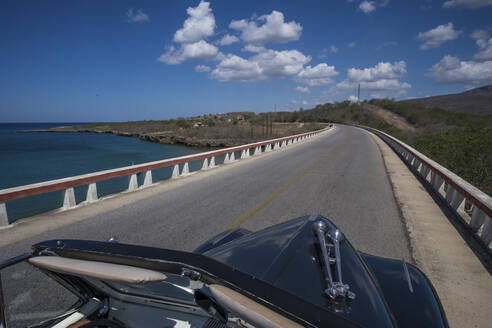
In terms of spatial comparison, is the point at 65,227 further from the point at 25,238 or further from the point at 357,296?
the point at 357,296

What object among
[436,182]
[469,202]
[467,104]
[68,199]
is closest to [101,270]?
[68,199]

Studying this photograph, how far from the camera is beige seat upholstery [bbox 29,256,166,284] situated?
134cm

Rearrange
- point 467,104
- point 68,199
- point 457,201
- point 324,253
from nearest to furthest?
point 324,253 < point 457,201 < point 68,199 < point 467,104

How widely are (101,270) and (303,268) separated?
1271 millimetres

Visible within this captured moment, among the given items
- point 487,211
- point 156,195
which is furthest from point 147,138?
point 487,211

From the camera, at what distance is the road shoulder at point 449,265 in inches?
132

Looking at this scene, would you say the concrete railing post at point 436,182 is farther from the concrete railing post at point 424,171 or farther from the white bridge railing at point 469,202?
the concrete railing post at point 424,171

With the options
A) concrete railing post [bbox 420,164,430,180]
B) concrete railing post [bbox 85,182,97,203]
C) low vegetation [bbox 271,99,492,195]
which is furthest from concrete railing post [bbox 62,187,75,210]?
low vegetation [bbox 271,99,492,195]

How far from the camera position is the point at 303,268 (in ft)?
6.72

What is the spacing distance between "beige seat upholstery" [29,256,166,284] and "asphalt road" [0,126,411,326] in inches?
126

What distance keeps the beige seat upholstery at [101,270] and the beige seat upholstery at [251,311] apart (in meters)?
0.34

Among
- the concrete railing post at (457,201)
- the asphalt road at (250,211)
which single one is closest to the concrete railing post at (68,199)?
the asphalt road at (250,211)

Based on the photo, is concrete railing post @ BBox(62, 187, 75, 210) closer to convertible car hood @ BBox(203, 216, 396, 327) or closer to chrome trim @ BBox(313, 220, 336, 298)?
convertible car hood @ BBox(203, 216, 396, 327)

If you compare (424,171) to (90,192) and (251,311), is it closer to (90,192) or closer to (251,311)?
(90,192)
